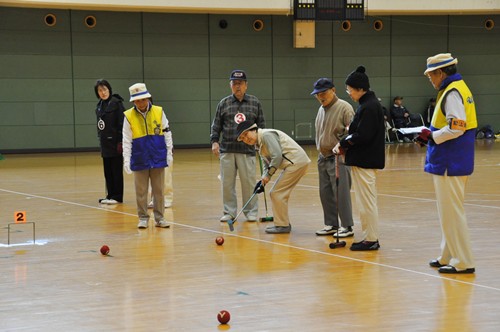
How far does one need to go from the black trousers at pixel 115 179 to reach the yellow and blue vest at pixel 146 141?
2.97 metres

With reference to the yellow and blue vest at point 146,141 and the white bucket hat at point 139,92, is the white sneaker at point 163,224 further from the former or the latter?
the white bucket hat at point 139,92

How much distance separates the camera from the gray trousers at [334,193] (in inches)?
414

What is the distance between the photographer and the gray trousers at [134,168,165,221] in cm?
1159

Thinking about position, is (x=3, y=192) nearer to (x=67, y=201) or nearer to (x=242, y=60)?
(x=67, y=201)

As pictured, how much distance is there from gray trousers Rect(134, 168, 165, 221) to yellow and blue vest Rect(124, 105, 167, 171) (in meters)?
0.14

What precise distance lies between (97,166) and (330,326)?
1647cm

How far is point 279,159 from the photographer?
10727mm

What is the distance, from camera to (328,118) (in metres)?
10.6

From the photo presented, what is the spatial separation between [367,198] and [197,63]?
20.7 meters

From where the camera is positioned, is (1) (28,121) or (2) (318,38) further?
(2) (318,38)

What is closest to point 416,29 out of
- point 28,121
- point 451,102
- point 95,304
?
point 28,121

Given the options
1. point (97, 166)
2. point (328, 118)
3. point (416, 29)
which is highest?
point (416, 29)

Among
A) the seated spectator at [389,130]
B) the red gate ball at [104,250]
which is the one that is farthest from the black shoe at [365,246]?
the seated spectator at [389,130]

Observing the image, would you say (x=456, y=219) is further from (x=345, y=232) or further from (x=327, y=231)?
(x=327, y=231)
